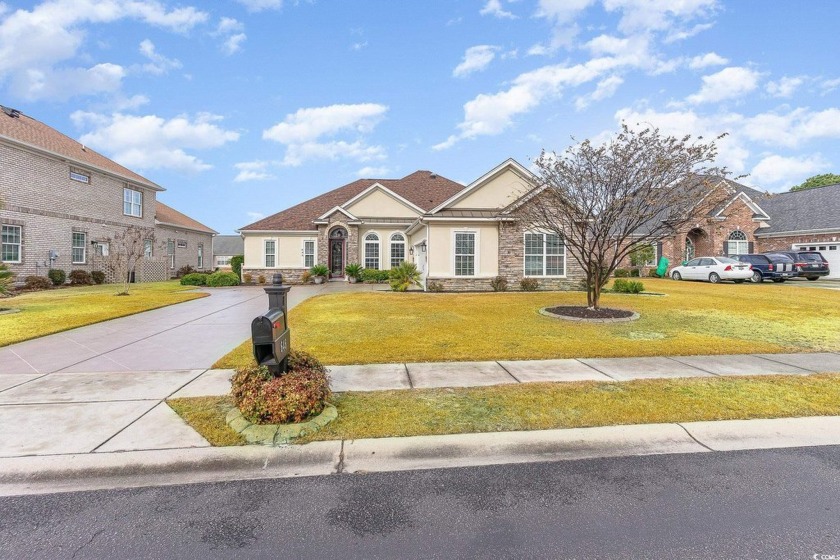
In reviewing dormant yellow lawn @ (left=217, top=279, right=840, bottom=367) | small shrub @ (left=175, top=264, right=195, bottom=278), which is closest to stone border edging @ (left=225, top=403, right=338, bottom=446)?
dormant yellow lawn @ (left=217, top=279, right=840, bottom=367)

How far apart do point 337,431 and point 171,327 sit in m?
7.72

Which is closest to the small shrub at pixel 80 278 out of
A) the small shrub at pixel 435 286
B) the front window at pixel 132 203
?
the front window at pixel 132 203

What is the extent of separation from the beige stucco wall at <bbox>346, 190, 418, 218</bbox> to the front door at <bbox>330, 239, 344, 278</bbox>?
230 cm

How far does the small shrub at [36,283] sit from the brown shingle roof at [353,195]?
9636 mm

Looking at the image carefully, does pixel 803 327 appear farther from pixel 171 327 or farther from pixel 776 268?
pixel 776 268

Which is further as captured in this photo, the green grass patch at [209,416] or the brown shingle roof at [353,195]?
the brown shingle roof at [353,195]

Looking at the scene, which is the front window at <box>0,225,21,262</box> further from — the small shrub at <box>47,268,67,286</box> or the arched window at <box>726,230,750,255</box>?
the arched window at <box>726,230,750,255</box>

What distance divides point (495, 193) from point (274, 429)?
1698 cm

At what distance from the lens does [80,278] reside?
22125 mm

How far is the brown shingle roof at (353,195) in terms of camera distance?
26.0m

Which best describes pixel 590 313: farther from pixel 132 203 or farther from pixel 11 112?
pixel 11 112

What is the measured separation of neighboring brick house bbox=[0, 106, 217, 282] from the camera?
749 inches

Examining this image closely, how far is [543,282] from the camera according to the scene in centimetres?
1900

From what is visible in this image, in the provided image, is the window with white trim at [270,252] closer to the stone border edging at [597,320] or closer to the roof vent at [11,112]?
the roof vent at [11,112]
